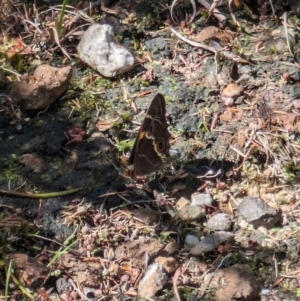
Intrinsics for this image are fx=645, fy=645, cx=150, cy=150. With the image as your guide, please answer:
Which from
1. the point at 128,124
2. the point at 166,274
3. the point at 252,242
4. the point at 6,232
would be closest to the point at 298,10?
the point at 128,124

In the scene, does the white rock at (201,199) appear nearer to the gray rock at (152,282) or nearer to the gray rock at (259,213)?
the gray rock at (259,213)

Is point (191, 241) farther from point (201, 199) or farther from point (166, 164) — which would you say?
point (166, 164)

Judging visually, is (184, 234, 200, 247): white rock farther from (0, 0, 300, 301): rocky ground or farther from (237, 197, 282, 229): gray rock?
(237, 197, 282, 229): gray rock

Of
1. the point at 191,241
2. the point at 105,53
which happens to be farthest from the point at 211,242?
the point at 105,53

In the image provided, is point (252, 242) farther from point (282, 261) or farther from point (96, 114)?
point (96, 114)

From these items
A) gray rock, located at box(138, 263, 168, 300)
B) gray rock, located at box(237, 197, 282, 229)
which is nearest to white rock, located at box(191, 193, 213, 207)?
gray rock, located at box(237, 197, 282, 229)
